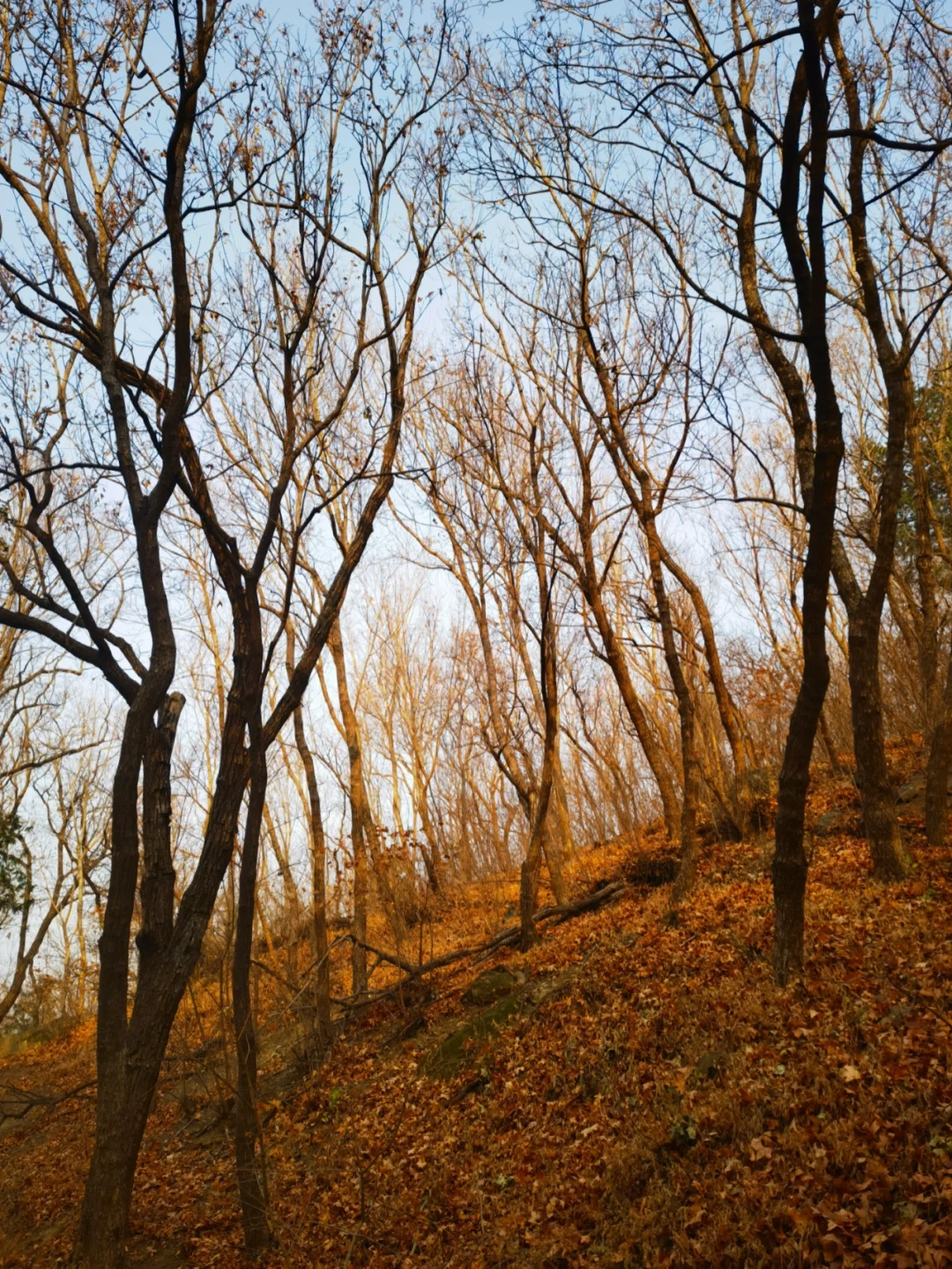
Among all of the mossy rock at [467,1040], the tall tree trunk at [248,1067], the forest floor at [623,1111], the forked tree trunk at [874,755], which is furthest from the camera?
the mossy rock at [467,1040]

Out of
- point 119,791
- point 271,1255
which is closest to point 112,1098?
point 119,791

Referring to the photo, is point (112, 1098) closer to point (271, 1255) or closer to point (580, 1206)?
point (271, 1255)

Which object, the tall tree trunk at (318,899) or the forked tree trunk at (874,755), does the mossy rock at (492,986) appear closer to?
the tall tree trunk at (318,899)

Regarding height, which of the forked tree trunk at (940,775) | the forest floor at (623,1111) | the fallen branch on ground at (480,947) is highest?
the forked tree trunk at (940,775)

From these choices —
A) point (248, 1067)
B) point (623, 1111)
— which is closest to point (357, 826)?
point (248, 1067)

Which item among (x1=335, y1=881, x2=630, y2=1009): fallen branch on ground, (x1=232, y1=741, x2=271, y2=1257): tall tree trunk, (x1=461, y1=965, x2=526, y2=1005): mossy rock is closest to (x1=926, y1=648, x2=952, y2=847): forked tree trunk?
(x1=335, y1=881, x2=630, y2=1009): fallen branch on ground

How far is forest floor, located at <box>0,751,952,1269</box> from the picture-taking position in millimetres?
3479

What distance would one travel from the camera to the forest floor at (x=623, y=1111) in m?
3.48

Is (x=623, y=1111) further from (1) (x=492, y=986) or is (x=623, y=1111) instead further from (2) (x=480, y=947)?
(2) (x=480, y=947)

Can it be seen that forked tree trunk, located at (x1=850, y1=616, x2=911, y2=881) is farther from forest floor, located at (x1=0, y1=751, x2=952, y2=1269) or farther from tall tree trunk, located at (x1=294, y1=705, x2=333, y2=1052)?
tall tree trunk, located at (x1=294, y1=705, x2=333, y2=1052)

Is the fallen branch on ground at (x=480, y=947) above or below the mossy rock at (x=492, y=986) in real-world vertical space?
above

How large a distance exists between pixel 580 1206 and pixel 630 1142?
0.45 meters

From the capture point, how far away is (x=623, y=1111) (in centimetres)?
488

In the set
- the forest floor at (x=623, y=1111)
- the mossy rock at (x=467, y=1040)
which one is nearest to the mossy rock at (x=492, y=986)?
the forest floor at (x=623, y=1111)
